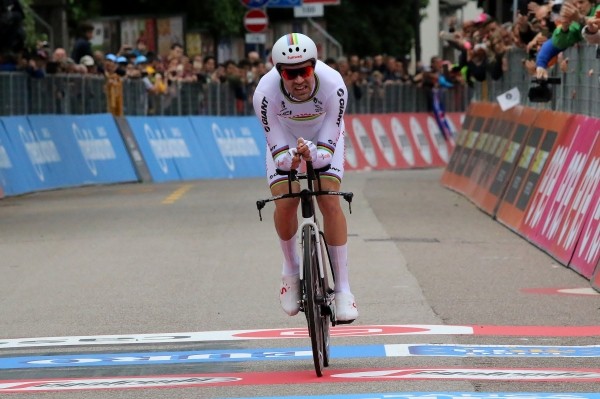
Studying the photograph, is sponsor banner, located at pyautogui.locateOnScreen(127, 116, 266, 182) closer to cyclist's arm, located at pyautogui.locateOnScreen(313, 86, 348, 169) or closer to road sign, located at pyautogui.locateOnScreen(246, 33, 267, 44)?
road sign, located at pyautogui.locateOnScreen(246, 33, 267, 44)

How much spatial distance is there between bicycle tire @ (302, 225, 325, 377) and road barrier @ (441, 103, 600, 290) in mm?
4603

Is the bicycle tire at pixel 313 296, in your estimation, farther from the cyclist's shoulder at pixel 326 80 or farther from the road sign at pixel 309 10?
the road sign at pixel 309 10

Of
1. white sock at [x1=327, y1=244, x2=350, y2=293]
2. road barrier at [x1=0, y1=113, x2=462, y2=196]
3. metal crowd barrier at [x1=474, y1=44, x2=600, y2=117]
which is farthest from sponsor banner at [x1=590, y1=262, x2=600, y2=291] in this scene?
road barrier at [x1=0, y1=113, x2=462, y2=196]

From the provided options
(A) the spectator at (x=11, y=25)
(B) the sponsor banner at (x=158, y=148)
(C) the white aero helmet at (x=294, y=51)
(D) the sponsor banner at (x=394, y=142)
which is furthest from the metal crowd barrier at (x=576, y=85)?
(D) the sponsor banner at (x=394, y=142)

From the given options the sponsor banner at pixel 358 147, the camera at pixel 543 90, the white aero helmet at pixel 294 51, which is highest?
the white aero helmet at pixel 294 51

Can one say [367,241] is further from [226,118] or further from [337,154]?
[226,118]

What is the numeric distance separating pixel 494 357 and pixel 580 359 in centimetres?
49

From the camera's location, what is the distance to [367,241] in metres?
18.0

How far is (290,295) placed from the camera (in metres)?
10.1

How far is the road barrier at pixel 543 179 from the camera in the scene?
49.7ft

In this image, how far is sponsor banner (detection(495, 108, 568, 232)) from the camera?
60.3 feet

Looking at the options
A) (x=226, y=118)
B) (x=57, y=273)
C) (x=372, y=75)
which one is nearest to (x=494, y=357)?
(x=57, y=273)

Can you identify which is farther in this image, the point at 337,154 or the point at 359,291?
A: the point at 359,291

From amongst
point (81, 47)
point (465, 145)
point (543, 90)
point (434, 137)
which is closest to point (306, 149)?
point (543, 90)
